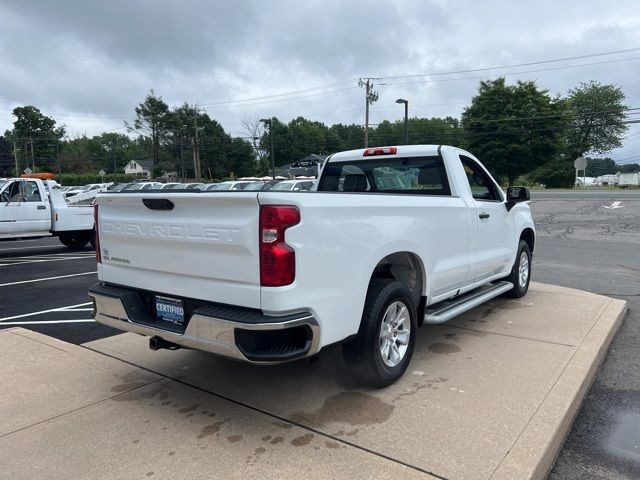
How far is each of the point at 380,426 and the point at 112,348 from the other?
2981 millimetres

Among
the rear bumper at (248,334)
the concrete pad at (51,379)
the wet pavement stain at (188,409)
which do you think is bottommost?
the concrete pad at (51,379)

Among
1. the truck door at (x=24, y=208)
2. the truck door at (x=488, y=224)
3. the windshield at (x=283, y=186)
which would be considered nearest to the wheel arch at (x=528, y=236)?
the truck door at (x=488, y=224)

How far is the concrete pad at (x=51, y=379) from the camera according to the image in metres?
3.65

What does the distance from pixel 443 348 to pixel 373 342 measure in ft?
4.72

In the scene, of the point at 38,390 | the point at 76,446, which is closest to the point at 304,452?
the point at 76,446

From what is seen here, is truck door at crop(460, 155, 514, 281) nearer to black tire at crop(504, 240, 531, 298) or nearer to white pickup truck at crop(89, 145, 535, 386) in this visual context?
white pickup truck at crop(89, 145, 535, 386)

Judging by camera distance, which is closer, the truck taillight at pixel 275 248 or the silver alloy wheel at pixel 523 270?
the truck taillight at pixel 275 248

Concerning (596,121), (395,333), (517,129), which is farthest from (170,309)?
(596,121)

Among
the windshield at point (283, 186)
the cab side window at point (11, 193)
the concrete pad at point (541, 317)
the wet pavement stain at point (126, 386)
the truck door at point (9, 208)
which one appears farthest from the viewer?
the windshield at point (283, 186)

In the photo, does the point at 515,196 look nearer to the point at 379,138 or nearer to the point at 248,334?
the point at 248,334

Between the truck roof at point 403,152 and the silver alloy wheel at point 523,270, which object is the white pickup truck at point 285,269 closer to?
the truck roof at point 403,152

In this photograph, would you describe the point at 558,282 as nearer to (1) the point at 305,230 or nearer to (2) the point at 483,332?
(2) the point at 483,332

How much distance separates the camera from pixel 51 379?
4.21m

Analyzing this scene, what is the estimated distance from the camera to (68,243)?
14453 mm
